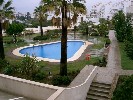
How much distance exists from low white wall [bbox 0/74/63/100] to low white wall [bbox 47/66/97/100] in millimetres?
492

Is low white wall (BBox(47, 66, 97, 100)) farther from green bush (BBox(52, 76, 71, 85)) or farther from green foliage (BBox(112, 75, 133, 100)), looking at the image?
green foliage (BBox(112, 75, 133, 100))

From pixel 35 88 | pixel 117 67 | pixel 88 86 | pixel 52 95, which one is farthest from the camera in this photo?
pixel 117 67

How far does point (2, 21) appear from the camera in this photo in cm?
2403

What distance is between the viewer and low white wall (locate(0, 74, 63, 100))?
1412 cm

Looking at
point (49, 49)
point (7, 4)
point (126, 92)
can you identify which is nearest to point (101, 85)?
point (126, 92)

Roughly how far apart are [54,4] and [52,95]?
6495 mm

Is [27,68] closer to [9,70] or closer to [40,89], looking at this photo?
[9,70]

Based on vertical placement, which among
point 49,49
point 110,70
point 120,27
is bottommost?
point 49,49

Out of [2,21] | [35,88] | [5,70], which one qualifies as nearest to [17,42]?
[2,21]

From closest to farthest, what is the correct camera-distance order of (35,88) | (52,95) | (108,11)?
1. (52,95)
2. (35,88)
3. (108,11)

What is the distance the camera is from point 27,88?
14773 millimetres

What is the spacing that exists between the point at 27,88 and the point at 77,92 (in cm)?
284

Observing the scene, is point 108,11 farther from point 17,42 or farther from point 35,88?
point 35,88

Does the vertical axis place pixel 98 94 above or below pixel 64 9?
below
